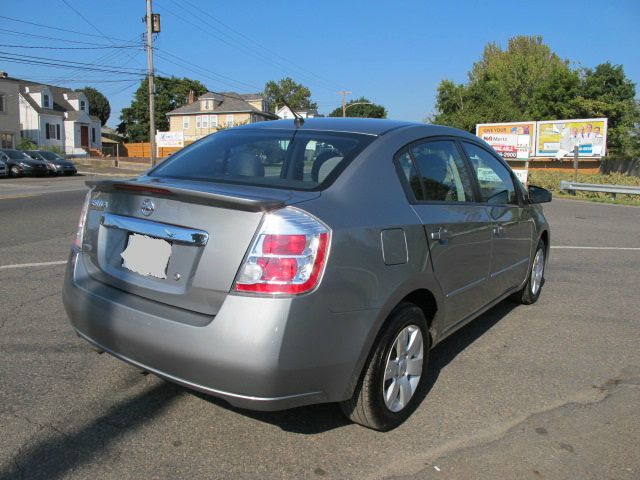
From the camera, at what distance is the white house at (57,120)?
171 feet

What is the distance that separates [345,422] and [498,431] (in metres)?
0.85

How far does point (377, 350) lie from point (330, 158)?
1103 mm

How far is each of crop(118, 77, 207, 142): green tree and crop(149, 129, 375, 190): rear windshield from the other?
9069 centimetres

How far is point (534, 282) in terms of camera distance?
570 cm

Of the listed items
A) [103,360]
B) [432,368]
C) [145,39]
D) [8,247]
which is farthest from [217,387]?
[145,39]

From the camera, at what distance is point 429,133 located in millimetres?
3713

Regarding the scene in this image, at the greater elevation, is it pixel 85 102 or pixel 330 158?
pixel 85 102

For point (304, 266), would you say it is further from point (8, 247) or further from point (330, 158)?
point (8, 247)

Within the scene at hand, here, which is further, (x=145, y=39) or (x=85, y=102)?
(x=85, y=102)

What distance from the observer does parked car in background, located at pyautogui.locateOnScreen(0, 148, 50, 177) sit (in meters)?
30.1

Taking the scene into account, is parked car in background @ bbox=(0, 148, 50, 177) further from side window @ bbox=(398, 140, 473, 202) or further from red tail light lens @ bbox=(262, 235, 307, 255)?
red tail light lens @ bbox=(262, 235, 307, 255)

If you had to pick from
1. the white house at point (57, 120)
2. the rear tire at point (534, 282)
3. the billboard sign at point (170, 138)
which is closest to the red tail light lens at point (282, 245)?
the rear tire at point (534, 282)

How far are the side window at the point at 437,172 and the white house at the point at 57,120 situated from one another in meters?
53.9

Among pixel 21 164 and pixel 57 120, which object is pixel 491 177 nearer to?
pixel 21 164
